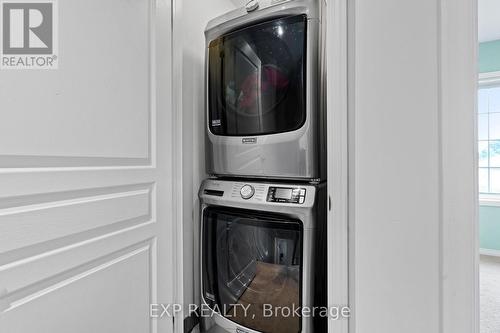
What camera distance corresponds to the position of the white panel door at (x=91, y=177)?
2.36 ft

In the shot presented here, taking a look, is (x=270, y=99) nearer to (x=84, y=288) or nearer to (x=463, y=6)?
(x=463, y=6)

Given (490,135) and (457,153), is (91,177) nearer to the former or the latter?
(457,153)

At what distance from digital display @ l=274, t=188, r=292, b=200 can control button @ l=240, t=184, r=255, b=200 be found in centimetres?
12

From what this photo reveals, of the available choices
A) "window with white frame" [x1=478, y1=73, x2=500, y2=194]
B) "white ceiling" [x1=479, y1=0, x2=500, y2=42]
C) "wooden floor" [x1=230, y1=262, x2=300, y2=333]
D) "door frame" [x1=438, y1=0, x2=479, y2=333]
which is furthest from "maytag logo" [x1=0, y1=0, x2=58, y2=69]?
"window with white frame" [x1=478, y1=73, x2=500, y2=194]

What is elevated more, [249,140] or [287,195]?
[249,140]

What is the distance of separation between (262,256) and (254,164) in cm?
44

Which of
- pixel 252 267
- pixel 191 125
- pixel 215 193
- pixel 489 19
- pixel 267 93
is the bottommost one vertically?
pixel 252 267

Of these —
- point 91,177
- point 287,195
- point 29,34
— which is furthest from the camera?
point 287,195

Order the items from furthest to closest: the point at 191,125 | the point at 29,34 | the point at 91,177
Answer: the point at 191,125 < the point at 91,177 < the point at 29,34

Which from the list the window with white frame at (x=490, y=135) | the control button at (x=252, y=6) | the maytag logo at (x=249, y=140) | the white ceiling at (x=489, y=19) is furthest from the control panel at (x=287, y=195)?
the window with white frame at (x=490, y=135)

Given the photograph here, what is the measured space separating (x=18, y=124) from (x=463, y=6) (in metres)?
1.00

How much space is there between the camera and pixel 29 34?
773 millimetres

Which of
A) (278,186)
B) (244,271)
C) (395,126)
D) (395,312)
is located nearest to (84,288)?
(244,271)

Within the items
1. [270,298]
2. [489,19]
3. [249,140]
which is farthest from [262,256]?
[489,19]
